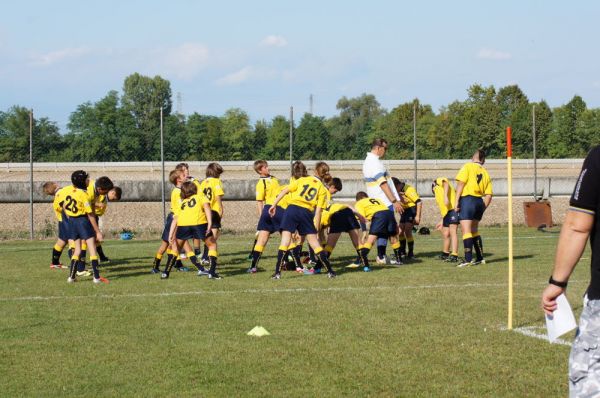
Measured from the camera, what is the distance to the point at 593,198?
14.1 ft

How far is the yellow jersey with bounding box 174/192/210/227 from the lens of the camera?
13828 millimetres

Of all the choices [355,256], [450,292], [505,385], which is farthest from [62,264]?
[505,385]

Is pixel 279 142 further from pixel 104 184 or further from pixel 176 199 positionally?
pixel 104 184

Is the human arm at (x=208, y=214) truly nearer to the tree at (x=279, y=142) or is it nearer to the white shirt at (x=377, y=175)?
the white shirt at (x=377, y=175)

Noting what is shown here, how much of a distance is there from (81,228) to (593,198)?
10.4 m

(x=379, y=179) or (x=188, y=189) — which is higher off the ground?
(x=379, y=179)

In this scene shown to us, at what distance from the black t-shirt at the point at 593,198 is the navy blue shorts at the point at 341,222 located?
415 inches

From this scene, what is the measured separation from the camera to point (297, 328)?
29.3 ft

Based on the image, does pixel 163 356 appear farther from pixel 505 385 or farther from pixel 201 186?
pixel 201 186

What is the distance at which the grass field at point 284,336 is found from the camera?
657cm

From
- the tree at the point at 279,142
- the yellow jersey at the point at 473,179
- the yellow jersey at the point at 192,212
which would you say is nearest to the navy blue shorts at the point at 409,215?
the yellow jersey at the point at 473,179

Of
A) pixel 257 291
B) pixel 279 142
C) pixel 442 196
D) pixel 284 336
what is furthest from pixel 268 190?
pixel 279 142

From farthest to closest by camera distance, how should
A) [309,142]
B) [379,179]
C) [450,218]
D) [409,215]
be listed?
[309,142]
[409,215]
[450,218]
[379,179]

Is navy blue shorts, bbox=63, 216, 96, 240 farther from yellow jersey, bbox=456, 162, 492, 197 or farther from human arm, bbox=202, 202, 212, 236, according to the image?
yellow jersey, bbox=456, 162, 492, 197
